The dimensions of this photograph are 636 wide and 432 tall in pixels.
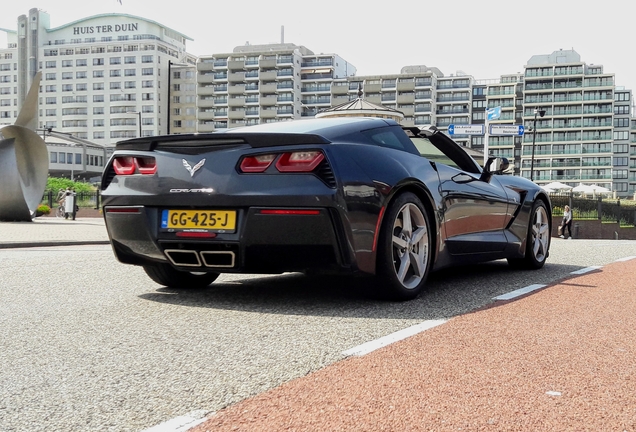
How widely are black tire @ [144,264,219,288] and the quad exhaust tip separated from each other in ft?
2.28

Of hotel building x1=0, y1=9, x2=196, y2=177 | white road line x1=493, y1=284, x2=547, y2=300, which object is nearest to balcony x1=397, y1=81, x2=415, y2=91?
hotel building x1=0, y1=9, x2=196, y2=177

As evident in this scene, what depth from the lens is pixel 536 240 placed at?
7.50 meters

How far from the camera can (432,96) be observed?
12538 cm

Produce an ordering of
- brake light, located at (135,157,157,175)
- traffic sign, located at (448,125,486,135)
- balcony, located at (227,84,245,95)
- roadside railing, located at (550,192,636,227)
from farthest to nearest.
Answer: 1. balcony, located at (227,84,245,95)
2. roadside railing, located at (550,192,636,227)
3. traffic sign, located at (448,125,486,135)
4. brake light, located at (135,157,157,175)

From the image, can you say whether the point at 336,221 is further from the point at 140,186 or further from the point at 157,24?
the point at 157,24

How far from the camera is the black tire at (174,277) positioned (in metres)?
5.64

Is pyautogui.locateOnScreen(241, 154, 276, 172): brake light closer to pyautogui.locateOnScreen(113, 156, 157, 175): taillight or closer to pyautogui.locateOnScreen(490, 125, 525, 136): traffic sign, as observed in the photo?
pyautogui.locateOnScreen(113, 156, 157, 175): taillight

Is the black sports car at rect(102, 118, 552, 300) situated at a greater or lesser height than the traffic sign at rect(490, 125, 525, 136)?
lesser

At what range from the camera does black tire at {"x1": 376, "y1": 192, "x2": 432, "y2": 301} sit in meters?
4.77

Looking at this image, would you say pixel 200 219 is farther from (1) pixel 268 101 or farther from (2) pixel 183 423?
(1) pixel 268 101

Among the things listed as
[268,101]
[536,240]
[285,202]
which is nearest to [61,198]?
→ [536,240]

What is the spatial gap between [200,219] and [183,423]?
7.95 feet

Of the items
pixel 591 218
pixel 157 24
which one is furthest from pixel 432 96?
pixel 591 218

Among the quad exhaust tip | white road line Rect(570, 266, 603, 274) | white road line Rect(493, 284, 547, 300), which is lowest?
white road line Rect(570, 266, 603, 274)
